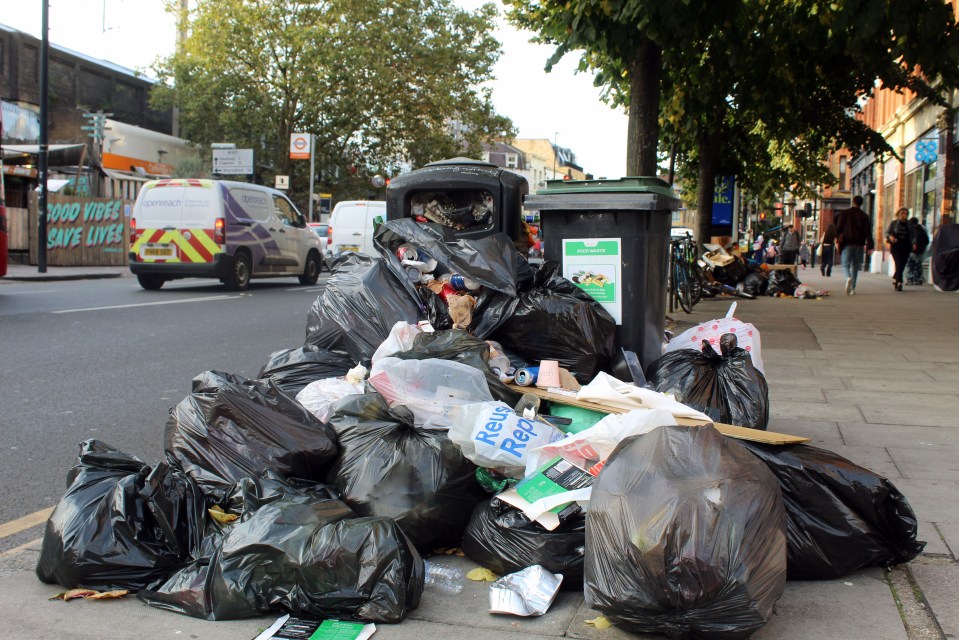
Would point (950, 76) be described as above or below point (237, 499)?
above

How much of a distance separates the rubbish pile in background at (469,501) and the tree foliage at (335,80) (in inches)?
1258

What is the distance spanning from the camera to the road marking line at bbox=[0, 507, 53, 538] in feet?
11.2

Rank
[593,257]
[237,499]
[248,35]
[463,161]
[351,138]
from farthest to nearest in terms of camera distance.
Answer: [351,138] < [248,35] < [463,161] < [593,257] < [237,499]

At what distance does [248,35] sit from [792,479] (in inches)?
1344

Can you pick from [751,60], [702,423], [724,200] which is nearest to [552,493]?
[702,423]

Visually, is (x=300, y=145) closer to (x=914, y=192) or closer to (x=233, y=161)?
(x=233, y=161)

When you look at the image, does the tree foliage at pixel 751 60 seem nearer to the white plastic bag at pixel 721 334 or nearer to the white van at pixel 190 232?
the white plastic bag at pixel 721 334

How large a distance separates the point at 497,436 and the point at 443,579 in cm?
53

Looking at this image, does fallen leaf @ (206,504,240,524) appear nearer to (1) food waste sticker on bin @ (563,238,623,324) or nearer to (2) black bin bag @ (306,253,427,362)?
(2) black bin bag @ (306,253,427,362)

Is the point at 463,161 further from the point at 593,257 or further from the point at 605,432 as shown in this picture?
the point at 605,432

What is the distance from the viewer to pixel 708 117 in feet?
50.5

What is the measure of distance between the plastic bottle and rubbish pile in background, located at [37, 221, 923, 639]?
1 cm

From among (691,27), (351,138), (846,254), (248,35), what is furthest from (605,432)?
(351,138)

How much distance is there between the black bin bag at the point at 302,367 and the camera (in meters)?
4.29
